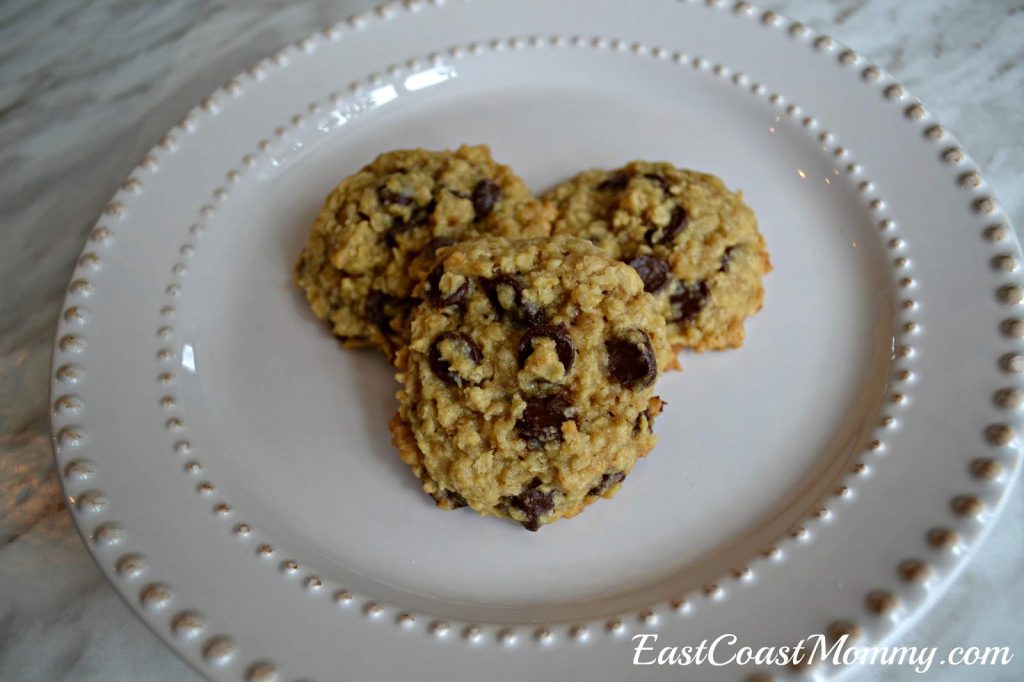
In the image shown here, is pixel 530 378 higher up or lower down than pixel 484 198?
lower down

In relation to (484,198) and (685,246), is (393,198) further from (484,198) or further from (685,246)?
(685,246)

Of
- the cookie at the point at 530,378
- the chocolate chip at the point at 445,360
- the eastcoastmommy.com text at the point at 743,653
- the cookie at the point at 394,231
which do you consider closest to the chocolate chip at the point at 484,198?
the cookie at the point at 394,231

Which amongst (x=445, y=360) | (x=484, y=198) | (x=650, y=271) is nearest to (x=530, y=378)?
(x=445, y=360)

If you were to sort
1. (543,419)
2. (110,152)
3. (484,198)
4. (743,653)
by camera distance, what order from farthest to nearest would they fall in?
(110,152) < (484,198) < (543,419) < (743,653)

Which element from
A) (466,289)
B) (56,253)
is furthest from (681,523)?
(56,253)

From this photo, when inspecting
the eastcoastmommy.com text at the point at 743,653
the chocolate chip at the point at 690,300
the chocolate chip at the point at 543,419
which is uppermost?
the chocolate chip at the point at 690,300

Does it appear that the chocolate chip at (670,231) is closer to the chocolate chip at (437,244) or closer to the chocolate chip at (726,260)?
the chocolate chip at (726,260)

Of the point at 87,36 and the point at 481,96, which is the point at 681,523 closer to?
the point at 481,96
